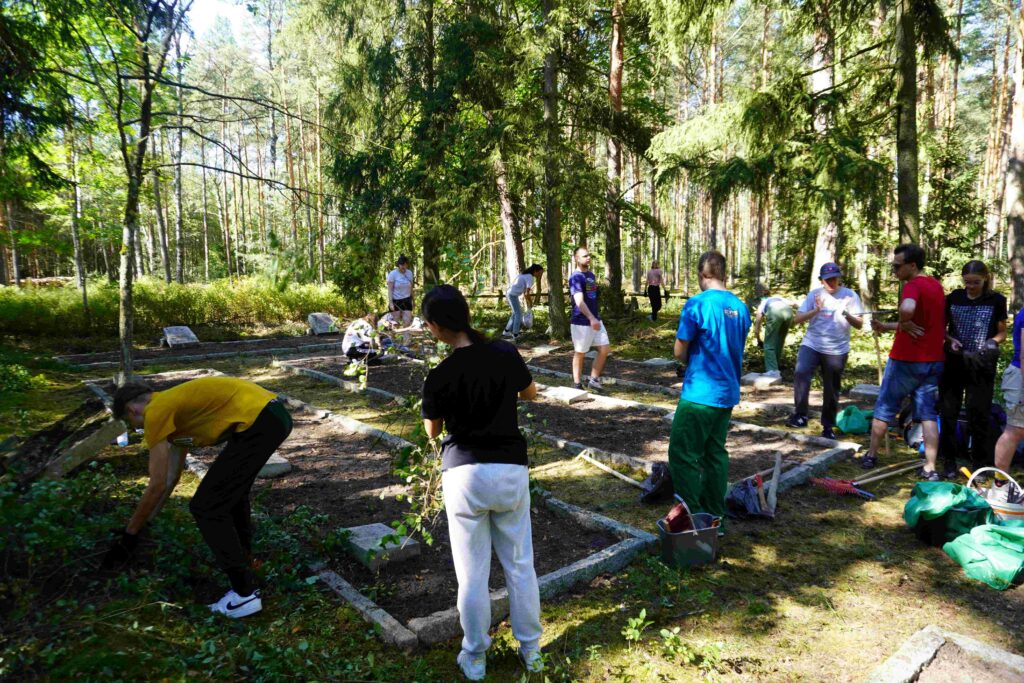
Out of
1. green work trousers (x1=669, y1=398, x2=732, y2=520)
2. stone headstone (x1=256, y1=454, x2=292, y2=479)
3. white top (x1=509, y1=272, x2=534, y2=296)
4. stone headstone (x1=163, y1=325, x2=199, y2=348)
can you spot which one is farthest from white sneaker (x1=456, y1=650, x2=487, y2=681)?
stone headstone (x1=163, y1=325, x2=199, y2=348)

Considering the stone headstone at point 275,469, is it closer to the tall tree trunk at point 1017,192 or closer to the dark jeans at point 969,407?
the dark jeans at point 969,407

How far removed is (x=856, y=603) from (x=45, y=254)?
4368cm

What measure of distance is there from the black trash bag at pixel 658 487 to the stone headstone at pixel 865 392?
4.50 metres

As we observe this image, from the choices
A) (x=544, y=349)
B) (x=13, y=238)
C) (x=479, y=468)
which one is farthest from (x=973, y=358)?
(x=13, y=238)

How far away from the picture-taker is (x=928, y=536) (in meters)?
3.96

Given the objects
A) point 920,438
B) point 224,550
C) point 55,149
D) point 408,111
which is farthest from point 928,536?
point 55,149

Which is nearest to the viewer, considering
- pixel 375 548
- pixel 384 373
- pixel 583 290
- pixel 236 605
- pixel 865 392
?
pixel 236 605

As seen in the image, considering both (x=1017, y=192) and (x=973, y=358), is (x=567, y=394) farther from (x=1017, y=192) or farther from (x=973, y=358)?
(x=1017, y=192)

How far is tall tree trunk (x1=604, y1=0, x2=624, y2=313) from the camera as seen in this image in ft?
47.7

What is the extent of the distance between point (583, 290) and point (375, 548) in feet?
15.6

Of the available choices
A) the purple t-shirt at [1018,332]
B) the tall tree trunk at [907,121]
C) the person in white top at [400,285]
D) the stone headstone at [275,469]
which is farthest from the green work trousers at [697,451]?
the person in white top at [400,285]

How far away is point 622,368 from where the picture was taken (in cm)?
1084

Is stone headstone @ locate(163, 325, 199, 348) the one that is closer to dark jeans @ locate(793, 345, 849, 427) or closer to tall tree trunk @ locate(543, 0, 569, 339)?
tall tree trunk @ locate(543, 0, 569, 339)

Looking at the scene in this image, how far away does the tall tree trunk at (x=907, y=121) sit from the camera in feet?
29.7
